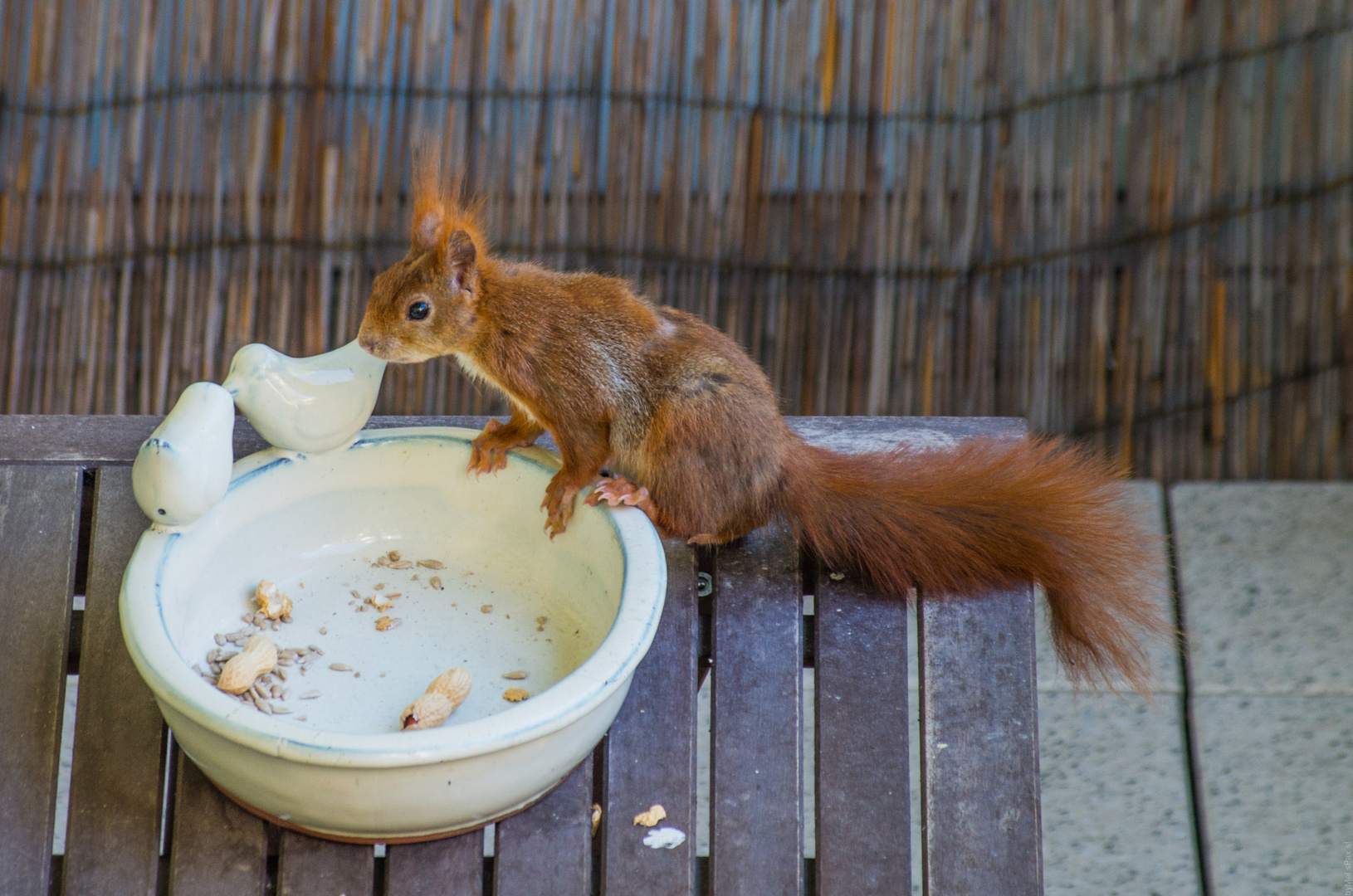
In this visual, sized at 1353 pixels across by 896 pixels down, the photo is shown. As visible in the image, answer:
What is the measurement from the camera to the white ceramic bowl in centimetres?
99

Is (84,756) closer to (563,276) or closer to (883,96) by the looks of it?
(563,276)

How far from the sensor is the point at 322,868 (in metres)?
1.13

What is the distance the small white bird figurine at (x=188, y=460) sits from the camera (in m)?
1.09

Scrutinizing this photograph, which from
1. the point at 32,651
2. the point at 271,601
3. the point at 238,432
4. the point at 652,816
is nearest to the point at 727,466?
the point at 652,816

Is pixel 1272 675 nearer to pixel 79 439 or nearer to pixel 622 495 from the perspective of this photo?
pixel 622 495

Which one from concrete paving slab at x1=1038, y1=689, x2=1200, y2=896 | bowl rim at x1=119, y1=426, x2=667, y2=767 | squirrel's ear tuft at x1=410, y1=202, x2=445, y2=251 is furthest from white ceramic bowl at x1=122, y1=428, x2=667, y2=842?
concrete paving slab at x1=1038, y1=689, x2=1200, y2=896

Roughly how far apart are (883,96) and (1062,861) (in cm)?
134

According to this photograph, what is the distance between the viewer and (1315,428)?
96.8 inches

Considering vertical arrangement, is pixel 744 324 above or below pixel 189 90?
below

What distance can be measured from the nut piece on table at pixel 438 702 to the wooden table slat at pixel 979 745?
0.47 m

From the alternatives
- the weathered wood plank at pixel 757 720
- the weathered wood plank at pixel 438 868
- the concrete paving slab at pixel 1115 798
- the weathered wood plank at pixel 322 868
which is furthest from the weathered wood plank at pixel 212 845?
the concrete paving slab at pixel 1115 798

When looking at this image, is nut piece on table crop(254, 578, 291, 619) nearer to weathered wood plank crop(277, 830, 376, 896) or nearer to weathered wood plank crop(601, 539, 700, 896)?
weathered wood plank crop(277, 830, 376, 896)

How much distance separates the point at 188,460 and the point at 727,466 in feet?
1.79

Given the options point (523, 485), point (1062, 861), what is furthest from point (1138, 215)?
point (523, 485)
